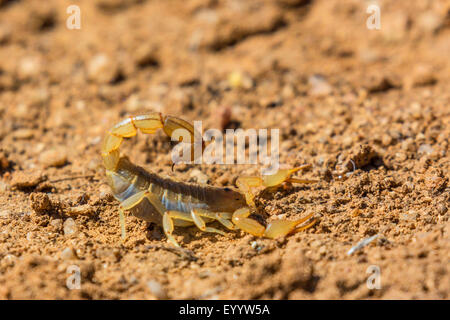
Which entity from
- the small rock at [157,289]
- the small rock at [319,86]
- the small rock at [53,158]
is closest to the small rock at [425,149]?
the small rock at [319,86]

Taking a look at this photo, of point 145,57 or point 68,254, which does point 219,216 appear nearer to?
point 68,254

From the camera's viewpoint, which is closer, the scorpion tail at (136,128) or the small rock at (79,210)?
the scorpion tail at (136,128)

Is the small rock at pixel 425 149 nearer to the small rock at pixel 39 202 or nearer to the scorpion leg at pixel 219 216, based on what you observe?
the scorpion leg at pixel 219 216

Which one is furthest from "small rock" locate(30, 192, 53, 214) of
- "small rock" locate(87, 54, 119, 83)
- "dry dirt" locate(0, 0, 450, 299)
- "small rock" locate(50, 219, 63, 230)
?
"small rock" locate(87, 54, 119, 83)

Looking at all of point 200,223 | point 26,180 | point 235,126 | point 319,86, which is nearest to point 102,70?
point 235,126

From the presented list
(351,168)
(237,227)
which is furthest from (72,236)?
(351,168)

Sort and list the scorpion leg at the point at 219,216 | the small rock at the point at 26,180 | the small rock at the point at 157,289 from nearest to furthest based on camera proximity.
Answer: the small rock at the point at 157,289 → the scorpion leg at the point at 219,216 → the small rock at the point at 26,180

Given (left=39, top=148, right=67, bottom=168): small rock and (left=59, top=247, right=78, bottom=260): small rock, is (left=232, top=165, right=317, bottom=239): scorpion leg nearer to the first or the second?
(left=59, top=247, right=78, bottom=260): small rock
